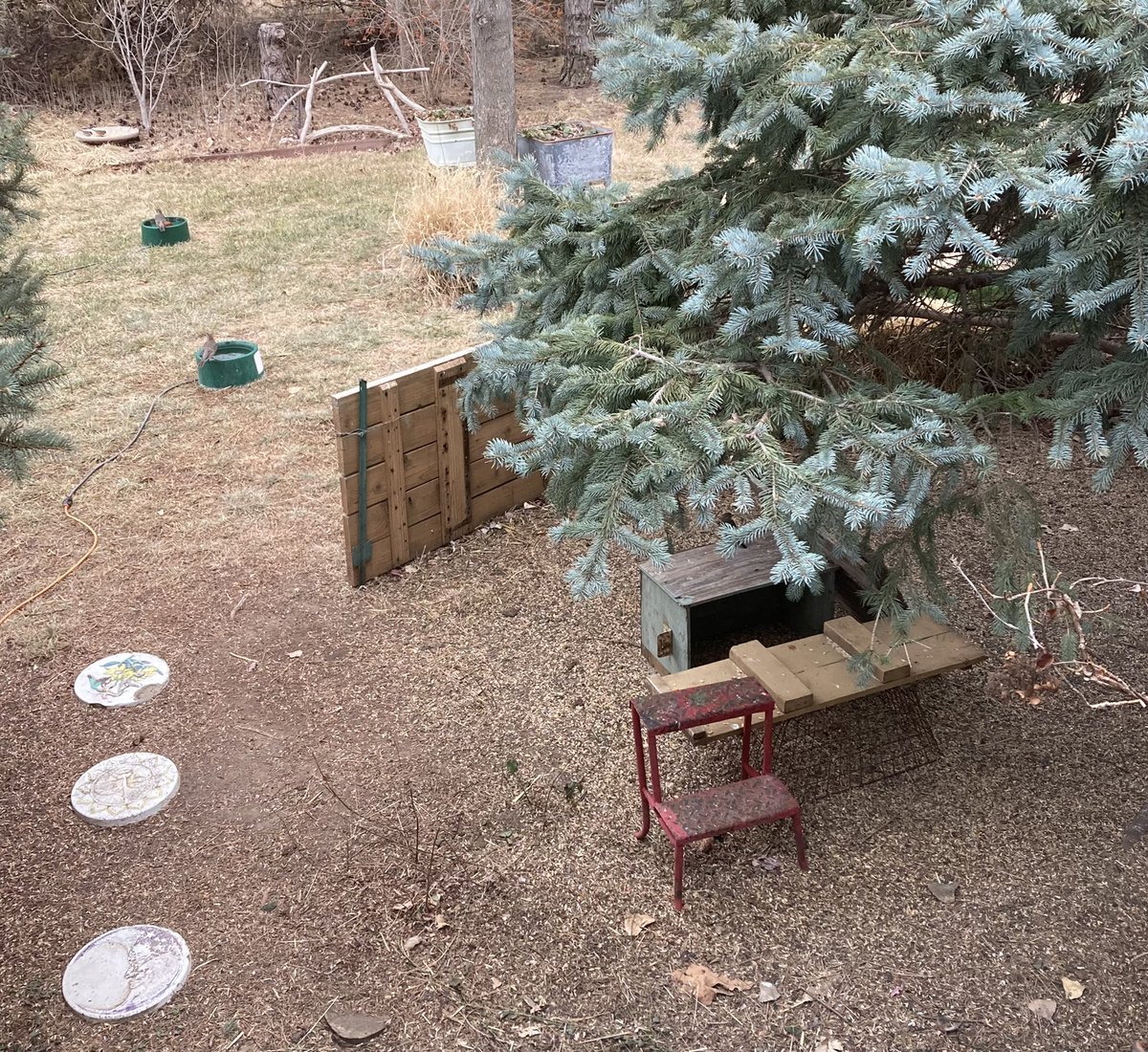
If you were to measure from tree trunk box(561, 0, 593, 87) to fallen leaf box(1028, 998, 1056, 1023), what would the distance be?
1496 centimetres

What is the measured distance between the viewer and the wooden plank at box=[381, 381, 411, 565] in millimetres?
5023

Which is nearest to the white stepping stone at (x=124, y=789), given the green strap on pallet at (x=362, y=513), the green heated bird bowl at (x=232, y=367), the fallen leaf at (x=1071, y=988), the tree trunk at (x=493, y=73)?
the green strap on pallet at (x=362, y=513)

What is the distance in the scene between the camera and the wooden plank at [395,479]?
16.5 feet

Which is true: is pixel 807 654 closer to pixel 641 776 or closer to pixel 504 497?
pixel 641 776

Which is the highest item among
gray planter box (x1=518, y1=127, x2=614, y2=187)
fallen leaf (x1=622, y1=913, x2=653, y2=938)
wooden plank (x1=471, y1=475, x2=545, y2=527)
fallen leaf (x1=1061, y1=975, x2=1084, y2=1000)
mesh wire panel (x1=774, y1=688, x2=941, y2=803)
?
gray planter box (x1=518, y1=127, x2=614, y2=187)

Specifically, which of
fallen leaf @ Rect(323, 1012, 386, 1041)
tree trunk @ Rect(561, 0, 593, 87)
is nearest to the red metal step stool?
fallen leaf @ Rect(323, 1012, 386, 1041)

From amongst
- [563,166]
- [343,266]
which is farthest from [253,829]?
[563,166]

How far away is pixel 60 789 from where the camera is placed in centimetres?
407

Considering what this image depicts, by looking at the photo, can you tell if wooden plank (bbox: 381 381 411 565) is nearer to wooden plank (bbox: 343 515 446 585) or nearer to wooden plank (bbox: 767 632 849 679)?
wooden plank (bbox: 343 515 446 585)

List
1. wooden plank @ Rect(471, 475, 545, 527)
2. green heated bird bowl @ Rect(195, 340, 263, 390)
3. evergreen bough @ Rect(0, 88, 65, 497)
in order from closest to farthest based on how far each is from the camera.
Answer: evergreen bough @ Rect(0, 88, 65, 497) < wooden plank @ Rect(471, 475, 545, 527) < green heated bird bowl @ Rect(195, 340, 263, 390)

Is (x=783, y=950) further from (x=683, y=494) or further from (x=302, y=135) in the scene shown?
(x=302, y=135)

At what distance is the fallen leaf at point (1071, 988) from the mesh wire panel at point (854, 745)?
0.97 m

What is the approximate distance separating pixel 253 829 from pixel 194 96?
46.9 ft

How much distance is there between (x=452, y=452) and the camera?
5.44 m
